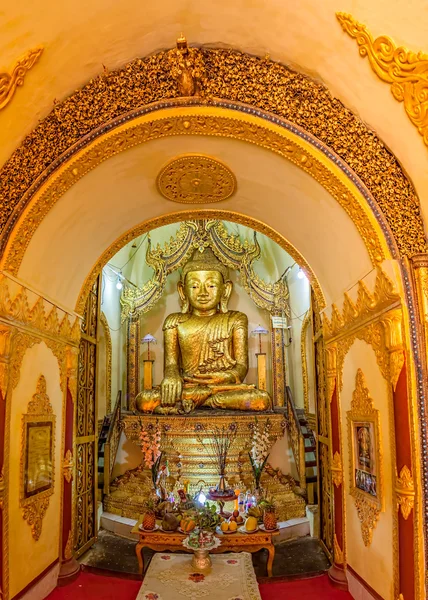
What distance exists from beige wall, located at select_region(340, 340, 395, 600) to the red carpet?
425 millimetres

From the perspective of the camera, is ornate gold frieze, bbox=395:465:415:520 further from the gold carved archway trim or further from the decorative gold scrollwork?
the decorative gold scrollwork

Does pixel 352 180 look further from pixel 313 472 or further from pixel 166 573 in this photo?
pixel 313 472

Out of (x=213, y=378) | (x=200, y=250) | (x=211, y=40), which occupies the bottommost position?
(x=213, y=378)

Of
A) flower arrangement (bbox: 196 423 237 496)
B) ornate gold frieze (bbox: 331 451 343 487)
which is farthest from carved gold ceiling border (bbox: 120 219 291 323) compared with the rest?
ornate gold frieze (bbox: 331 451 343 487)

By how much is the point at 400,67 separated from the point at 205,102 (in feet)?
4.96

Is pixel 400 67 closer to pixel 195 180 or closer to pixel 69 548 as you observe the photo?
pixel 195 180

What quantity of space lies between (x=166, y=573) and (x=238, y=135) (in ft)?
12.8

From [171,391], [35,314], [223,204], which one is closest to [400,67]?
[223,204]

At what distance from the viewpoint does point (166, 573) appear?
173 inches

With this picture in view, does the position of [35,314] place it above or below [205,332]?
below

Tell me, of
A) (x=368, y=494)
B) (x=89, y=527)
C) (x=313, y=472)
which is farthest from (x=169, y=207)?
(x=313, y=472)

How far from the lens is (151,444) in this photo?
7.01 m

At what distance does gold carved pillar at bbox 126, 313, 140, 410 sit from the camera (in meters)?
8.82

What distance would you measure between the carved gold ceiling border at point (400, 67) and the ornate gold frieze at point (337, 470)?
3.20 meters
